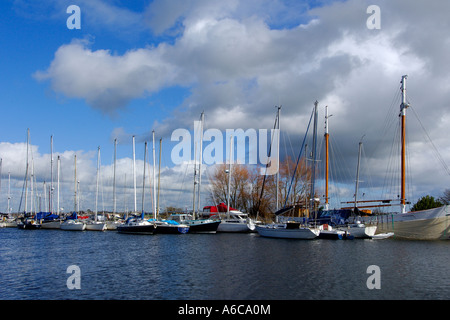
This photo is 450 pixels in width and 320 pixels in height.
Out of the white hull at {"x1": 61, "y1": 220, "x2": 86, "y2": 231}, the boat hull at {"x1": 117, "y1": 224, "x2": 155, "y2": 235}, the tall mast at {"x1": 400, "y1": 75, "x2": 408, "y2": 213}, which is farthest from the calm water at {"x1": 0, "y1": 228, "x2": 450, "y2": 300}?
the white hull at {"x1": 61, "y1": 220, "x2": 86, "y2": 231}

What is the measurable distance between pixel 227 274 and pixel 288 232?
105 feet

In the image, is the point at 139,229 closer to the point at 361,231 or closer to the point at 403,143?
the point at 361,231

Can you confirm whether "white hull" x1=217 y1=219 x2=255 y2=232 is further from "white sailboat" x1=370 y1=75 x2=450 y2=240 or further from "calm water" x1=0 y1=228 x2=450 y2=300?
"calm water" x1=0 y1=228 x2=450 y2=300

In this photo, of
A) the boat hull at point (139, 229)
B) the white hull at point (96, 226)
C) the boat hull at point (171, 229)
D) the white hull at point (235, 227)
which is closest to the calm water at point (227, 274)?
the boat hull at point (171, 229)

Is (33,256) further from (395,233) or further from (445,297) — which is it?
(395,233)

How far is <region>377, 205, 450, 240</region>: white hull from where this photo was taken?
184 feet

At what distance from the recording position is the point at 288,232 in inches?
2307

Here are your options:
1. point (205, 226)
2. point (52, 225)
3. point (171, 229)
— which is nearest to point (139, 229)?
point (171, 229)

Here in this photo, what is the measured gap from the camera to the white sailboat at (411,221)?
5640cm

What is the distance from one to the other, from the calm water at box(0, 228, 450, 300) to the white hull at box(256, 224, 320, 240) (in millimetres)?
13611

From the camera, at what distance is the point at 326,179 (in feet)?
250

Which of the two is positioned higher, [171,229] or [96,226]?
[171,229]
